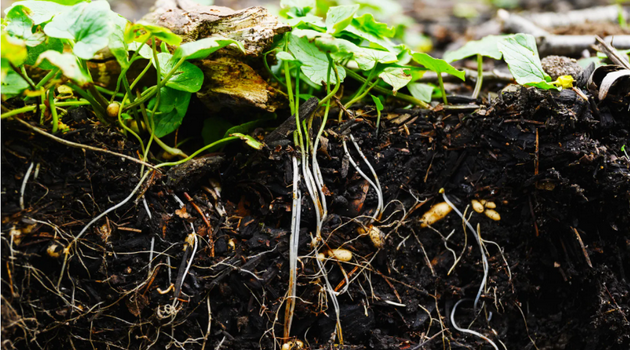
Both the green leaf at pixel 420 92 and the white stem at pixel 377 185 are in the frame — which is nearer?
the white stem at pixel 377 185

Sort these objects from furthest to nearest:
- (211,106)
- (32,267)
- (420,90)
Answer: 1. (420,90)
2. (211,106)
3. (32,267)

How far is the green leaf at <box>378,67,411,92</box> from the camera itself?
4.11 ft

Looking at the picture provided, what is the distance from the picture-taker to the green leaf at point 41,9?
971 millimetres

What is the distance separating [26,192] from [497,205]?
4.46 feet

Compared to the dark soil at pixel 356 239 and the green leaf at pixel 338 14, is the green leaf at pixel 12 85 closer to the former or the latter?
the dark soil at pixel 356 239

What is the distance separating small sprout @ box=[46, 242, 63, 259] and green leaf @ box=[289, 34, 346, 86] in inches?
32.1

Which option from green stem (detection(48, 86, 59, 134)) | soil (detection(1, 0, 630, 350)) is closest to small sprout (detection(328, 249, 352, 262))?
soil (detection(1, 0, 630, 350))

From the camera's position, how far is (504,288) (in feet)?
4.11

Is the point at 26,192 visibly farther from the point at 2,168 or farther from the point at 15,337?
the point at 15,337

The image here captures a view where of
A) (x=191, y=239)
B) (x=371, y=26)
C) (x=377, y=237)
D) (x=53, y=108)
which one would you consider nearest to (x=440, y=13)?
(x=371, y=26)

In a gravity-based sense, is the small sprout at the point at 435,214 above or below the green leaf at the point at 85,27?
below

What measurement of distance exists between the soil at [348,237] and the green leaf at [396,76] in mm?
142

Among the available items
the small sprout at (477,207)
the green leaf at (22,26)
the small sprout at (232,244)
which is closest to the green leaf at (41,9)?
the green leaf at (22,26)

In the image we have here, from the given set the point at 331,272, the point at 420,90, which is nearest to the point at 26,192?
the point at 331,272
